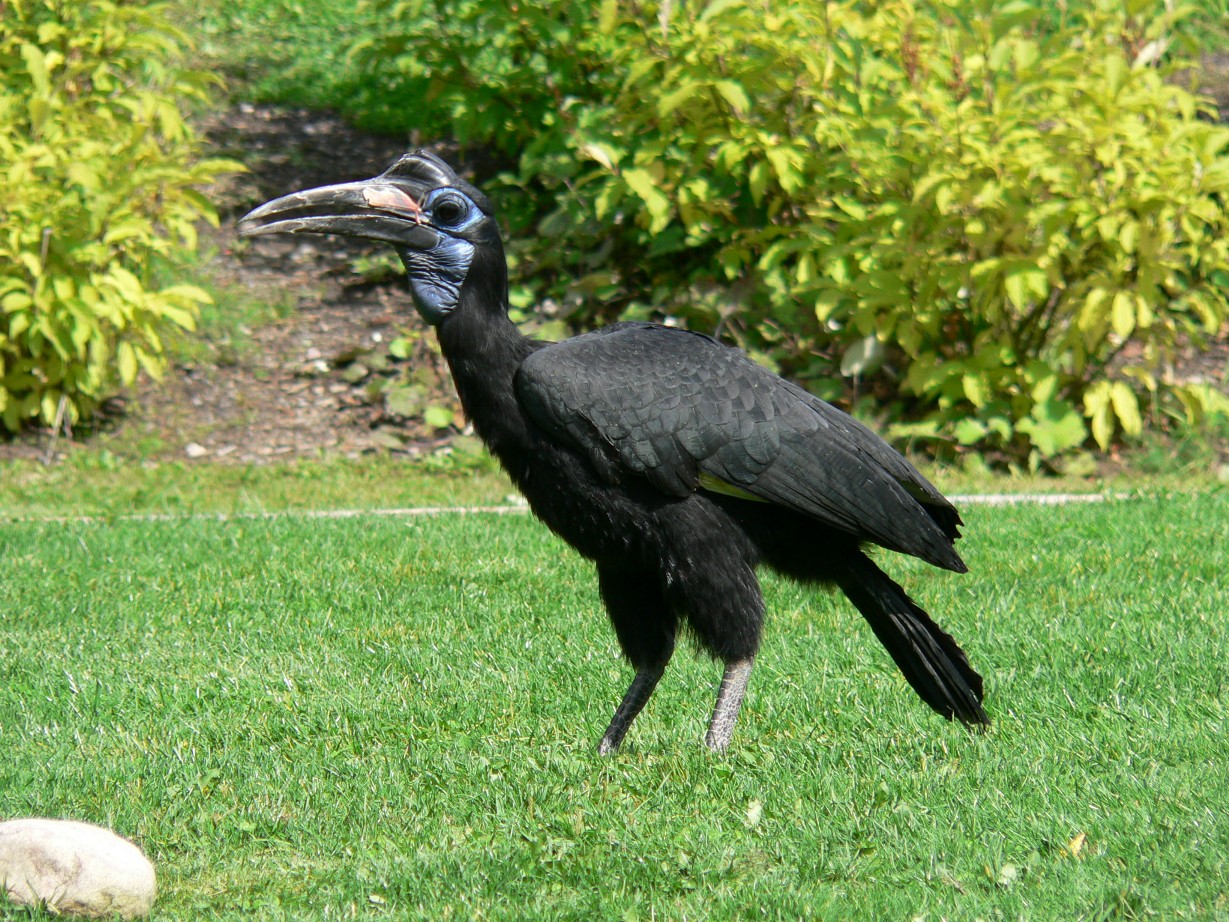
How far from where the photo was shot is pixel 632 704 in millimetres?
4199

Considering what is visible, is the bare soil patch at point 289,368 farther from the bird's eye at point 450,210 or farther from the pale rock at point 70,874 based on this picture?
the pale rock at point 70,874

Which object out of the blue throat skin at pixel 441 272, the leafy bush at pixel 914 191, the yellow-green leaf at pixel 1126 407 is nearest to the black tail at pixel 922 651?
the blue throat skin at pixel 441 272

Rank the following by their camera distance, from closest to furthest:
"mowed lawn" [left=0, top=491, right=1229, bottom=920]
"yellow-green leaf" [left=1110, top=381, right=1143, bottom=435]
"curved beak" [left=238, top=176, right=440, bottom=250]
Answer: "mowed lawn" [left=0, top=491, right=1229, bottom=920], "curved beak" [left=238, top=176, right=440, bottom=250], "yellow-green leaf" [left=1110, top=381, right=1143, bottom=435]

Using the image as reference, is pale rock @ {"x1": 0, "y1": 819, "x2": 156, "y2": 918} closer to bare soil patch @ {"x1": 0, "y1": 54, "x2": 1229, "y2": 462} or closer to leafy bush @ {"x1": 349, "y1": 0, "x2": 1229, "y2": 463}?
leafy bush @ {"x1": 349, "y1": 0, "x2": 1229, "y2": 463}

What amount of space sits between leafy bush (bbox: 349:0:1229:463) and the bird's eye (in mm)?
4433

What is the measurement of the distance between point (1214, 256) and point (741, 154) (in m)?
2.85

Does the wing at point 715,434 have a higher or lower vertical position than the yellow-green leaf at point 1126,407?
higher

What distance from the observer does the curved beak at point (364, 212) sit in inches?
151

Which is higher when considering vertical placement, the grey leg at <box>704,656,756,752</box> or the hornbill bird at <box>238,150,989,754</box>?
the hornbill bird at <box>238,150,989,754</box>

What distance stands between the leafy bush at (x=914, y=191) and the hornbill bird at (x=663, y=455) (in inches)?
162

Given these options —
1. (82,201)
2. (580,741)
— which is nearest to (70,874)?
(580,741)

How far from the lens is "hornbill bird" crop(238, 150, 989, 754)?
3865mm

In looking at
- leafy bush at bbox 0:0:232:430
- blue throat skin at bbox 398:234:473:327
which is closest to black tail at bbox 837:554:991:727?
blue throat skin at bbox 398:234:473:327

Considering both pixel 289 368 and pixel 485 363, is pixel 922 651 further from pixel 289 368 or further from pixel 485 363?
pixel 289 368
